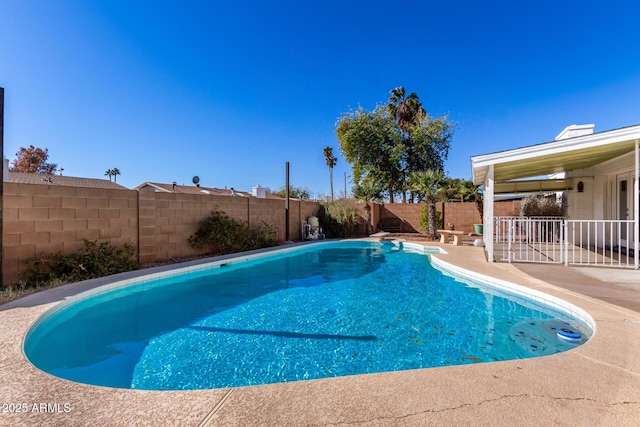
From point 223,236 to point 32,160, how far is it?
3549cm

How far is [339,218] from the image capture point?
18.2m

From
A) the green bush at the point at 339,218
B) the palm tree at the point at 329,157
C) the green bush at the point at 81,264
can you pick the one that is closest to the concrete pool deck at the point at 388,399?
the green bush at the point at 81,264

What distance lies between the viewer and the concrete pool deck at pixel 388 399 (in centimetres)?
199

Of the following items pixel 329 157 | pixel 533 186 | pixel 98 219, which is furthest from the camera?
pixel 329 157

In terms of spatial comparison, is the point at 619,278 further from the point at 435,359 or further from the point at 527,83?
the point at 527,83

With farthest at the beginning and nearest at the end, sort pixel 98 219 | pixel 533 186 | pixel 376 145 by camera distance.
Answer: pixel 376 145, pixel 533 186, pixel 98 219

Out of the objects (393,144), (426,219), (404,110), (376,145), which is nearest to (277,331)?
(426,219)

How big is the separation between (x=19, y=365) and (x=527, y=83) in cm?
2110

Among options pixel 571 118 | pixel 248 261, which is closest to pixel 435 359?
pixel 248 261

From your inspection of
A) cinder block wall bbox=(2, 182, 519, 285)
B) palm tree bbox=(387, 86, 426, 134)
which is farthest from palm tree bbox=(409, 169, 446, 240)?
palm tree bbox=(387, 86, 426, 134)

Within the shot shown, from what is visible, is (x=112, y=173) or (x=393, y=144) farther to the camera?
(x=112, y=173)

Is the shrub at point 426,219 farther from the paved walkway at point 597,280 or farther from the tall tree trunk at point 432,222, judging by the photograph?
the paved walkway at point 597,280

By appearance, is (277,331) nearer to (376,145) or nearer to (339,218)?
(339,218)

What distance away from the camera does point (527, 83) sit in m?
16.2
